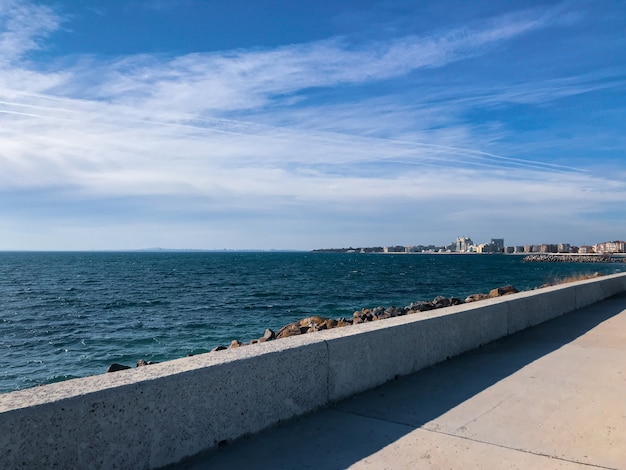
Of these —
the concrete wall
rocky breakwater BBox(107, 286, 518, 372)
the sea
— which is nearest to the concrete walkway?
the concrete wall

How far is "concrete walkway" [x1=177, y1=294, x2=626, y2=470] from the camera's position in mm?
3676

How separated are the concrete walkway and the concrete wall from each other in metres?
0.14

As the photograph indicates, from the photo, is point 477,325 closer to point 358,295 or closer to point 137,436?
point 137,436

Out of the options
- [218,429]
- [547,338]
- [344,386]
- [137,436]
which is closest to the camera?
[137,436]

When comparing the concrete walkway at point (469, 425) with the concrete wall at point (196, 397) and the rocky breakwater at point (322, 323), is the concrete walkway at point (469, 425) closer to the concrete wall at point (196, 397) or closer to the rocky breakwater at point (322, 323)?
the concrete wall at point (196, 397)

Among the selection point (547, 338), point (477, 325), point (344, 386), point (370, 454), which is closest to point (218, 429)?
point (370, 454)

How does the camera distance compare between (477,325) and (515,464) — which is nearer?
(515,464)

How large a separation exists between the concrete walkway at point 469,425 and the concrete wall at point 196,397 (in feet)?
0.47

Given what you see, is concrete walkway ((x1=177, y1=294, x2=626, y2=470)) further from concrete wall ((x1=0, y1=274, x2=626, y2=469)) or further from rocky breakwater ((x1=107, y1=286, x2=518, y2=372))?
rocky breakwater ((x1=107, y1=286, x2=518, y2=372))

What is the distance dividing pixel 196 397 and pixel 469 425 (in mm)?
2245

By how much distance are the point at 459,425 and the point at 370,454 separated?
0.98 meters

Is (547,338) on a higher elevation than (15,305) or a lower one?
higher

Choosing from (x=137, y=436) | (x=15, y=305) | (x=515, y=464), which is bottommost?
(x=15, y=305)

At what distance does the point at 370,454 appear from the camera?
12.3ft
